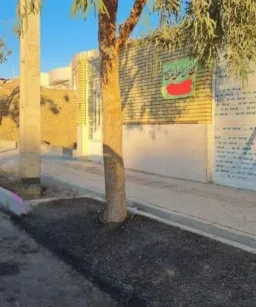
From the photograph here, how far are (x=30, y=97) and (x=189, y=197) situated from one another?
3.63 meters

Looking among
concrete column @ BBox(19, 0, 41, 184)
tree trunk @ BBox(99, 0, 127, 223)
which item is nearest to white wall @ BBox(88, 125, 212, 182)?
concrete column @ BBox(19, 0, 41, 184)

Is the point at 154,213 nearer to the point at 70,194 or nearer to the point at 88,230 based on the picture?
the point at 88,230

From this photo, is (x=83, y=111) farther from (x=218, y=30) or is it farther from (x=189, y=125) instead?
(x=218, y=30)

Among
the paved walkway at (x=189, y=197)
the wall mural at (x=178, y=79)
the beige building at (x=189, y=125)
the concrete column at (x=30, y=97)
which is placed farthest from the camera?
the wall mural at (x=178, y=79)

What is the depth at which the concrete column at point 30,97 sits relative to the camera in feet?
30.5

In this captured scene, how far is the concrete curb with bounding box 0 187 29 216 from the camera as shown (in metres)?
8.59

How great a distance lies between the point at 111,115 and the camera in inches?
253

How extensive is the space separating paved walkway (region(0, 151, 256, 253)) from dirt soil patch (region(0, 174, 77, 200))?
449 mm

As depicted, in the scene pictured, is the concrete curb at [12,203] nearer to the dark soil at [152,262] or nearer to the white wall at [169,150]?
the dark soil at [152,262]

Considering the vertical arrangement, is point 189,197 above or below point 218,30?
below

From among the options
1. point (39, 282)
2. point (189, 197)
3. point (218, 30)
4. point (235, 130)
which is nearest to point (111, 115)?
point (218, 30)

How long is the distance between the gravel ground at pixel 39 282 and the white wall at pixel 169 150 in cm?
540

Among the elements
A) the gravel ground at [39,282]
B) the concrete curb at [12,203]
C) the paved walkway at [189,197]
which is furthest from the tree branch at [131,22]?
the concrete curb at [12,203]

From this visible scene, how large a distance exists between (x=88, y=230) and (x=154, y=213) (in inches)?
55.0
